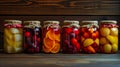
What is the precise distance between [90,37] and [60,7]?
0.78ft

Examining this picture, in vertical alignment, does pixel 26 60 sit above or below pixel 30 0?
below

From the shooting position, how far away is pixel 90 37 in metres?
1.05

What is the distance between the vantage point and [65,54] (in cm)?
104

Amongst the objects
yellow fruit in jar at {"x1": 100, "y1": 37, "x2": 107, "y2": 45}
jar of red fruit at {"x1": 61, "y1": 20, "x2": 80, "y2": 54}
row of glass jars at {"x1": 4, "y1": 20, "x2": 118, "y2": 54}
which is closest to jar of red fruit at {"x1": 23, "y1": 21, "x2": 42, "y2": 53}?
row of glass jars at {"x1": 4, "y1": 20, "x2": 118, "y2": 54}

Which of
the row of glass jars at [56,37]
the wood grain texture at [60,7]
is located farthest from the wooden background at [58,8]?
the row of glass jars at [56,37]

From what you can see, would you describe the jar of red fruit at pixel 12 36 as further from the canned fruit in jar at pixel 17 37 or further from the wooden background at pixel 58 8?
the wooden background at pixel 58 8

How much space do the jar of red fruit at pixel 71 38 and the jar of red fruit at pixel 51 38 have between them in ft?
0.10

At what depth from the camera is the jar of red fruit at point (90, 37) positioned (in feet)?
3.45

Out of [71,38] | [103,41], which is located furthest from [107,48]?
[71,38]

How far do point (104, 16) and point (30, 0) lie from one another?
0.34m

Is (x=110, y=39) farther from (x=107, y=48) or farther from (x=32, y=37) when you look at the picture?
(x=32, y=37)

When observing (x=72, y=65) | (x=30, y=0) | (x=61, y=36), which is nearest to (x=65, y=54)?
(x=61, y=36)

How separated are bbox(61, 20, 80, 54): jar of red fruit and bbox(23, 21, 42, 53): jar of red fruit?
10 cm

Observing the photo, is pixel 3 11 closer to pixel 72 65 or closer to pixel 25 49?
pixel 25 49
